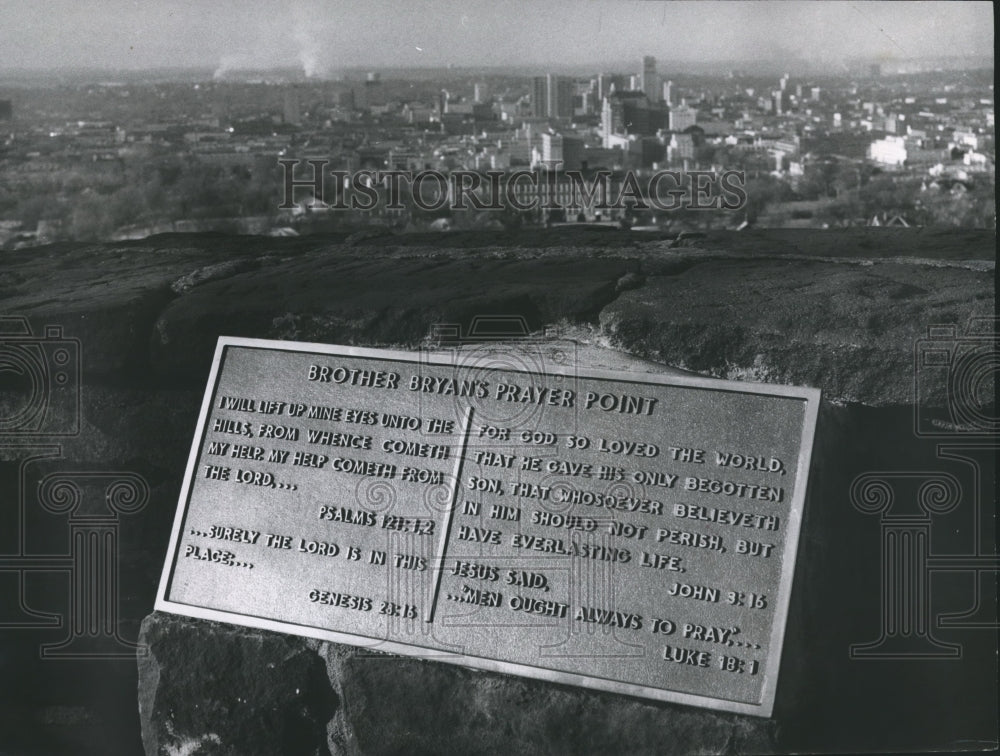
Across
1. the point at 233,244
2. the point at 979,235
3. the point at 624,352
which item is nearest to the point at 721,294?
the point at 624,352

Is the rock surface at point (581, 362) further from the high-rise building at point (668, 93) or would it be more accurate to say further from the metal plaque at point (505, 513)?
the high-rise building at point (668, 93)

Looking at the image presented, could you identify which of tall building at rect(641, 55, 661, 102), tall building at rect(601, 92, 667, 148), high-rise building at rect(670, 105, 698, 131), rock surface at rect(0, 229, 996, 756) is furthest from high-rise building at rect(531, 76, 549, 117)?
rock surface at rect(0, 229, 996, 756)

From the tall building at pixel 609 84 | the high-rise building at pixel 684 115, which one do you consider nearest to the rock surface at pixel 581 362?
the high-rise building at pixel 684 115

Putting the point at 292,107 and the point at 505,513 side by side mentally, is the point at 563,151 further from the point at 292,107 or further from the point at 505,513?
the point at 505,513

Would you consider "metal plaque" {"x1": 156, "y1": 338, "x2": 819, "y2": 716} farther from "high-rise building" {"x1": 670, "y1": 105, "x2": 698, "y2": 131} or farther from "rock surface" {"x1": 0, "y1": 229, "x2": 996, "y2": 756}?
"high-rise building" {"x1": 670, "y1": 105, "x2": 698, "y2": 131}

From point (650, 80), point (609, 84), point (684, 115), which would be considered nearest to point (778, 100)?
point (684, 115)

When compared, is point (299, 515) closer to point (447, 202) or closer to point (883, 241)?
point (447, 202)
